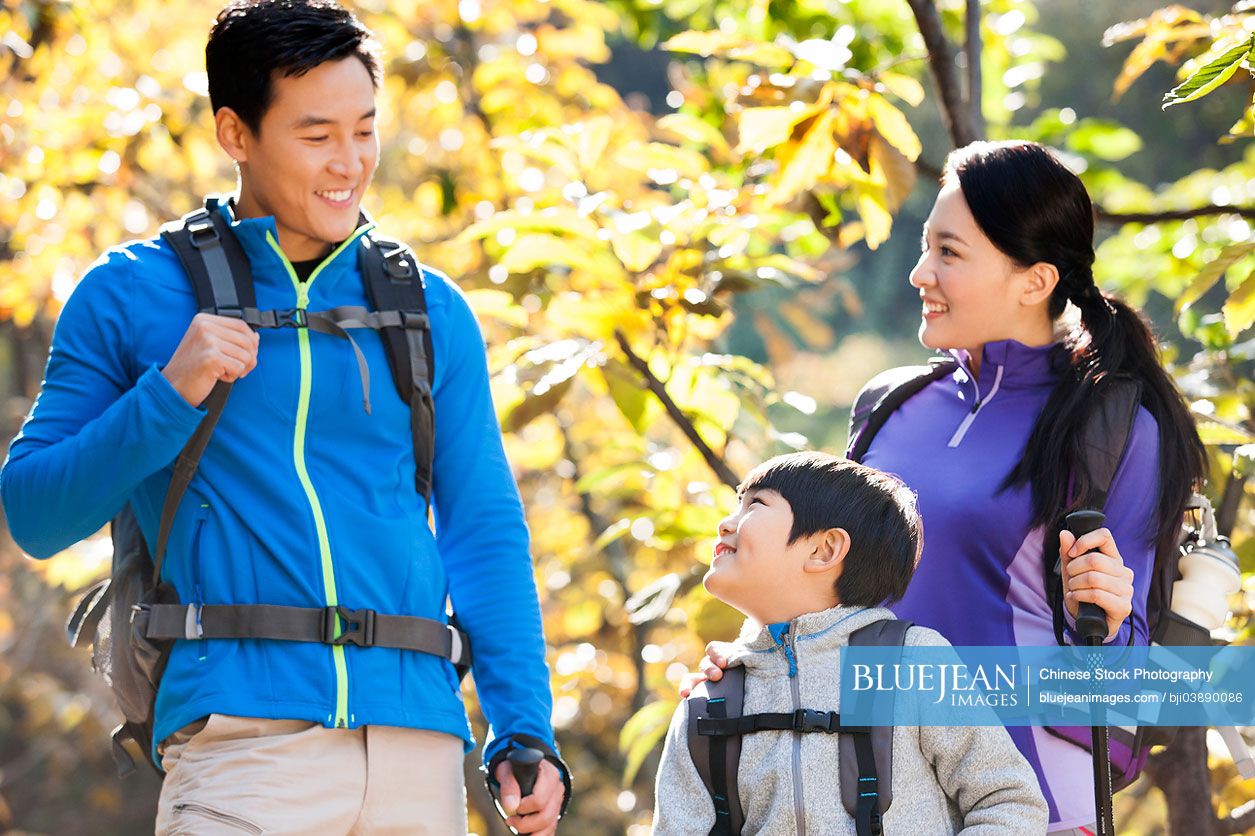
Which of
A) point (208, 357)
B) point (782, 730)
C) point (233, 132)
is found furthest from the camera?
point (233, 132)

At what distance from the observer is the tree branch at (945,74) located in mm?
3223

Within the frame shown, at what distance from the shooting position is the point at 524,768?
6.81 feet

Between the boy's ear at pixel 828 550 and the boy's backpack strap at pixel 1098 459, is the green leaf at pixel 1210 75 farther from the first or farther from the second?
the boy's ear at pixel 828 550

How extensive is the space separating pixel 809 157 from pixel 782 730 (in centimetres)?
136

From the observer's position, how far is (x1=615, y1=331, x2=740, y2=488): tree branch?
10.3 ft

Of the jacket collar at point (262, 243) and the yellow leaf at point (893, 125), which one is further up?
the yellow leaf at point (893, 125)

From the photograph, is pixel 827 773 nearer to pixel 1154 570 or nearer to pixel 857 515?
pixel 857 515

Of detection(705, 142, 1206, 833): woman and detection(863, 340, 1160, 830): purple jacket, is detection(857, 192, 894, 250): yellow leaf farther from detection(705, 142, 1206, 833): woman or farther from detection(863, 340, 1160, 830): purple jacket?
detection(863, 340, 1160, 830): purple jacket

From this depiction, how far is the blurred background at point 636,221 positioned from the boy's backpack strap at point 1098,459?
0.51 metres

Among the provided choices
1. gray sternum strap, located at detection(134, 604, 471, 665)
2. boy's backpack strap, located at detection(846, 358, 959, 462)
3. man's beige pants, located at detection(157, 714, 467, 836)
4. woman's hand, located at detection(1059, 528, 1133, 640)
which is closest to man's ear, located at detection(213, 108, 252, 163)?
gray sternum strap, located at detection(134, 604, 471, 665)

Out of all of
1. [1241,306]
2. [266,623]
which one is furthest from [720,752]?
[1241,306]

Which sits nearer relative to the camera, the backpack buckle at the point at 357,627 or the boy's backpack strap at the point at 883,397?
the backpack buckle at the point at 357,627

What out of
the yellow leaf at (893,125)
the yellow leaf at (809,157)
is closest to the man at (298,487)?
the yellow leaf at (809,157)

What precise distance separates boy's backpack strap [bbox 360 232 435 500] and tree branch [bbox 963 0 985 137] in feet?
5.05
